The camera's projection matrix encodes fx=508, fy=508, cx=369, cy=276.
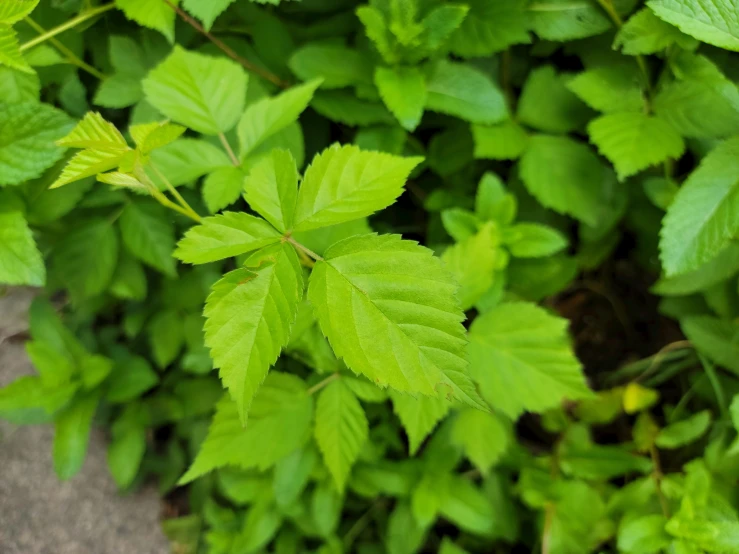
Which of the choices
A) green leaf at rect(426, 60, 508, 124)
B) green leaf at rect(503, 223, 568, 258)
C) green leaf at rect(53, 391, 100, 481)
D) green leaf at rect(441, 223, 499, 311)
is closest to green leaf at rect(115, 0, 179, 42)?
green leaf at rect(426, 60, 508, 124)

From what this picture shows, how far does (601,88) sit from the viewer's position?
1021mm

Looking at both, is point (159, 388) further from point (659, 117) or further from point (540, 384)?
point (659, 117)

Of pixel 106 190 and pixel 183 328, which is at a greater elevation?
pixel 106 190

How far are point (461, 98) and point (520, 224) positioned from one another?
0.95 feet

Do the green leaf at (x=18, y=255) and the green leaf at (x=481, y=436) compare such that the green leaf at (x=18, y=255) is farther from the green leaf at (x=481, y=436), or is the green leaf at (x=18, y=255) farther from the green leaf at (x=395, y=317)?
the green leaf at (x=481, y=436)

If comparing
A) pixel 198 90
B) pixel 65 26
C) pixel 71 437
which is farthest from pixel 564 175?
pixel 71 437

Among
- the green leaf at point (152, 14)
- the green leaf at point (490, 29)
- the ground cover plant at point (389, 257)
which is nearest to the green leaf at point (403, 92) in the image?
the ground cover plant at point (389, 257)

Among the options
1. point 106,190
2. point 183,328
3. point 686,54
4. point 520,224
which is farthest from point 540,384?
point 106,190

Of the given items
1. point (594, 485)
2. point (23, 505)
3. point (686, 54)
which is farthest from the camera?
point (23, 505)

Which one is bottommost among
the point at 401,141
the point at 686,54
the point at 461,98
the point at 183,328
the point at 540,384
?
the point at 183,328

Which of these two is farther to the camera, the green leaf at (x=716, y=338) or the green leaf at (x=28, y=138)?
the green leaf at (x=716, y=338)

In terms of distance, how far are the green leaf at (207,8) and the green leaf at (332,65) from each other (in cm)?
21

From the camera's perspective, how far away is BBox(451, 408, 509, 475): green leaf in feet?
3.65

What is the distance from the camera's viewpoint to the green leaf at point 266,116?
876 millimetres
